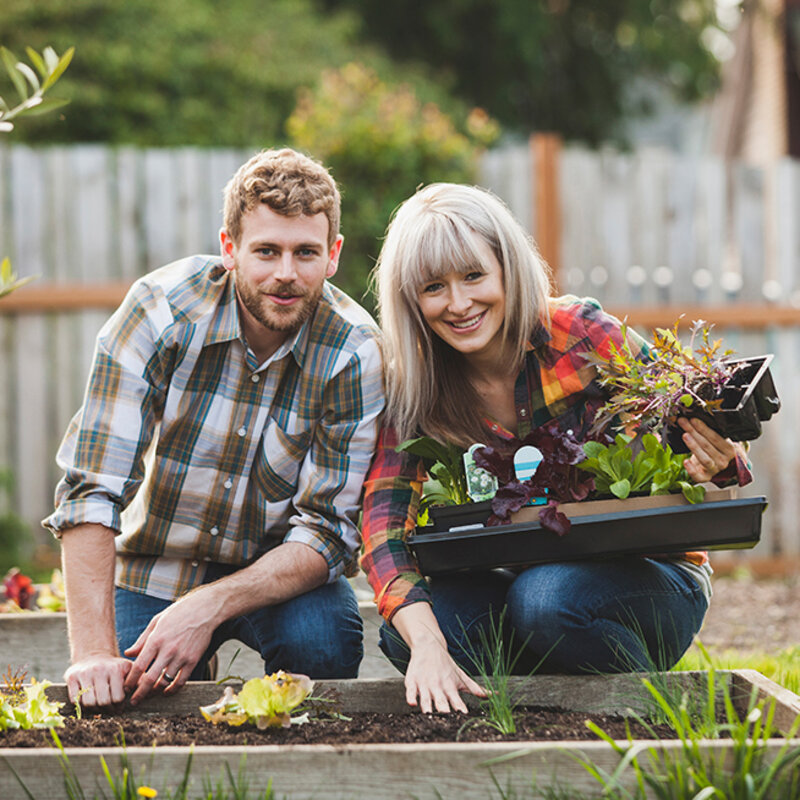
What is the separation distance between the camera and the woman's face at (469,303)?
2.32m

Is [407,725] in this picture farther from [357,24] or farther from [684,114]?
[684,114]

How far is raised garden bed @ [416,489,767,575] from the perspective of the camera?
2.10 m

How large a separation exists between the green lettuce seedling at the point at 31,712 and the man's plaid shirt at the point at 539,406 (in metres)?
0.73

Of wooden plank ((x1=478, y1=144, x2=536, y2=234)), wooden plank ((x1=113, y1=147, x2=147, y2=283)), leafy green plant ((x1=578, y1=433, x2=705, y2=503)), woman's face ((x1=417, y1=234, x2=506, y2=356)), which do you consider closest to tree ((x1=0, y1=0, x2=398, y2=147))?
wooden plank ((x1=113, y1=147, x2=147, y2=283))

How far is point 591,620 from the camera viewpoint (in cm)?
223

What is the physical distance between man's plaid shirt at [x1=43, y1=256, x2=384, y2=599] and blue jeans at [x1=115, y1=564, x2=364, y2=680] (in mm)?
62

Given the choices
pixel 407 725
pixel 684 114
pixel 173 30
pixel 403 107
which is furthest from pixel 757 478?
pixel 684 114

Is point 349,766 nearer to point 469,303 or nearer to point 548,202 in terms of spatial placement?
point 469,303

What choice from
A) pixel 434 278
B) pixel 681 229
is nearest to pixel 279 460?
pixel 434 278

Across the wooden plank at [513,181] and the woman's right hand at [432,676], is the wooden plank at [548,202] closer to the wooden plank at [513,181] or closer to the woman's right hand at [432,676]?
the wooden plank at [513,181]

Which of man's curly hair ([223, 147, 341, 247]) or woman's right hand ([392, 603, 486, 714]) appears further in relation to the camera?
man's curly hair ([223, 147, 341, 247])

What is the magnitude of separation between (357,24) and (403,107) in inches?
200

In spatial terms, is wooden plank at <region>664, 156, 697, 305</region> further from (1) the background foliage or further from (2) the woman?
(1) the background foliage

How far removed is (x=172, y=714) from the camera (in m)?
2.13
